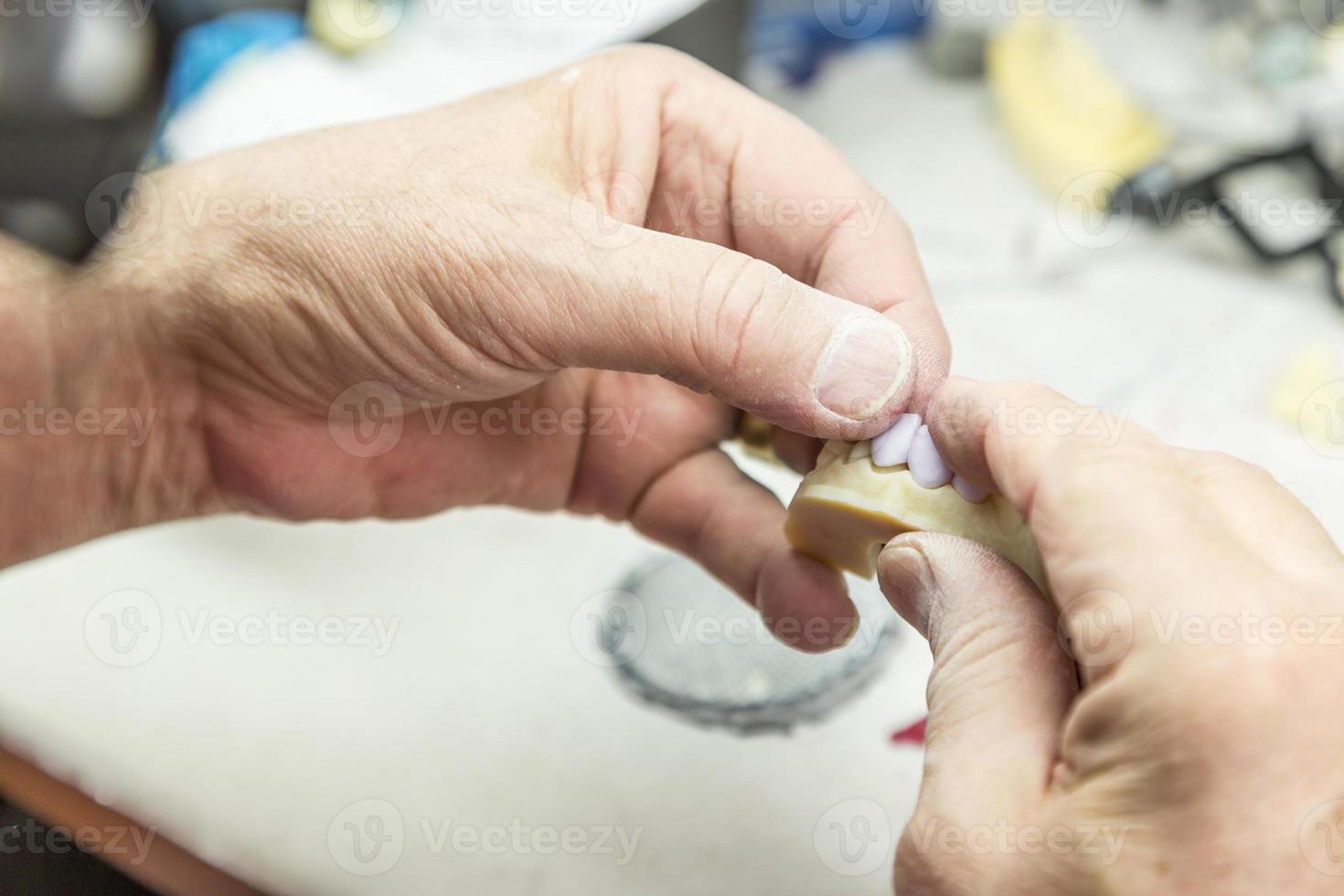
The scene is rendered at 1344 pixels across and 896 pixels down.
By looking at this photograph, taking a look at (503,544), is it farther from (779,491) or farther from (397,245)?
(397,245)

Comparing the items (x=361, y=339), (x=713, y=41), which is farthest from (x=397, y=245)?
(x=713, y=41)

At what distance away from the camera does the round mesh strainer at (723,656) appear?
37.0 inches

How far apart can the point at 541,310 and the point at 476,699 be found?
443 mm

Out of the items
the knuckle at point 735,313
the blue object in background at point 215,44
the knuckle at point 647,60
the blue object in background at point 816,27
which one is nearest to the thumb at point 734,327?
the knuckle at point 735,313

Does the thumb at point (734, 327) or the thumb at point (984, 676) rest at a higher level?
the thumb at point (734, 327)

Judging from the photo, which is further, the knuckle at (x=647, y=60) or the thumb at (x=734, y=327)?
the knuckle at (x=647, y=60)

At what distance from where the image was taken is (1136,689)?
0.44 metres

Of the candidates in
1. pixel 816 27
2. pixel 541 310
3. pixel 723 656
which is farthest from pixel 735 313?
pixel 816 27

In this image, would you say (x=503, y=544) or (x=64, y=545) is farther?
(x=503, y=544)

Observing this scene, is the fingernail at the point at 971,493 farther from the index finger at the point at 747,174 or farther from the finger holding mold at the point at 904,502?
the index finger at the point at 747,174

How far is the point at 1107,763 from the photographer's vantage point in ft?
1.52

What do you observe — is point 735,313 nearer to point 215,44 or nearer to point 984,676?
point 984,676

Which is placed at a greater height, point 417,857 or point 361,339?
point 361,339

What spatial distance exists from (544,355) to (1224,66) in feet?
4.02
